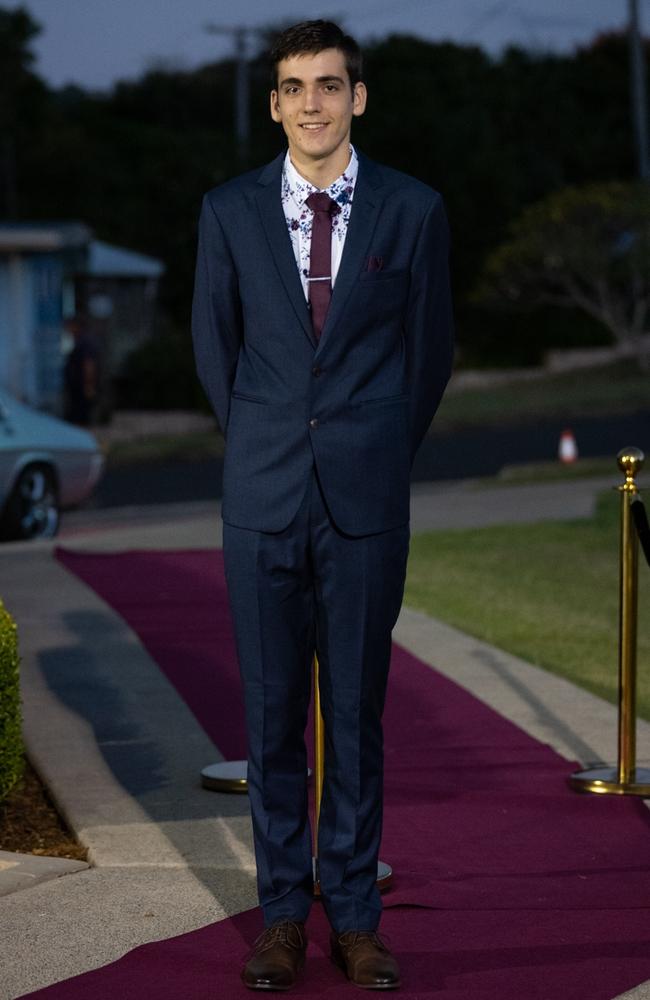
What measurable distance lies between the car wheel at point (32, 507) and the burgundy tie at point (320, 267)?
10036mm

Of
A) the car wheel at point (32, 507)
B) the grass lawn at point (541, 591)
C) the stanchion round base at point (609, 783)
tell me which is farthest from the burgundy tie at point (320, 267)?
the car wheel at point (32, 507)

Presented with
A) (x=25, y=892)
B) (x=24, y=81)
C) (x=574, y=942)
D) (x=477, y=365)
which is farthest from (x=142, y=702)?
(x=24, y=81)

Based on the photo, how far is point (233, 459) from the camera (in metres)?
4.17

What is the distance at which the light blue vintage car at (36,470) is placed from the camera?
45.5 feet

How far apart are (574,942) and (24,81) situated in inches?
1882

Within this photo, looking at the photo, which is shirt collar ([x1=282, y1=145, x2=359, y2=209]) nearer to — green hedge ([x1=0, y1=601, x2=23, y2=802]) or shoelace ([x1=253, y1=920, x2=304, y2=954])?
shoelace ([x1=253, y1=920, x2=304, y2=954])

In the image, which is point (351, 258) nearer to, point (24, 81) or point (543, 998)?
point (543, 998)

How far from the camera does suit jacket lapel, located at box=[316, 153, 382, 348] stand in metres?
4.07

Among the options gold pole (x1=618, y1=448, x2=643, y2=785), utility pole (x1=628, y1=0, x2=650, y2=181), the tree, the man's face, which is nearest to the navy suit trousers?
the man's face

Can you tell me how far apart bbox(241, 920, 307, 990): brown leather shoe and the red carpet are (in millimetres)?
47

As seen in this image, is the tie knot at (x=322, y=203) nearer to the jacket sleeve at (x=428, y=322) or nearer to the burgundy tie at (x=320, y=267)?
the burgundy tie at (x=320, y=267)

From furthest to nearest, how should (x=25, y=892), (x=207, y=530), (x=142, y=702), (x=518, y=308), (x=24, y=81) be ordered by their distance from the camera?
(x=24, y=81), (x=518, y=308), (x=207, y=530), (x=142, y=702), (x=25, y=892)

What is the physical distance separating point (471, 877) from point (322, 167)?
83.7 inches

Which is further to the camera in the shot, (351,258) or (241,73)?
(241,73)
